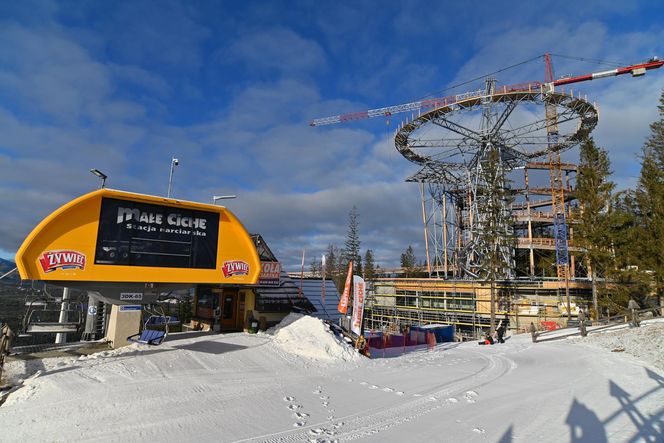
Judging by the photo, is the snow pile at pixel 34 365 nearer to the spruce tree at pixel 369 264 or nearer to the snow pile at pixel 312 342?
Result: the snow pile at pixel 312 342

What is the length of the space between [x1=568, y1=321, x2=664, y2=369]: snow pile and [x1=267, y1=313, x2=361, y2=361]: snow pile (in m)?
10.6

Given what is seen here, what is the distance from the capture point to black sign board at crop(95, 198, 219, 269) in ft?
32.6

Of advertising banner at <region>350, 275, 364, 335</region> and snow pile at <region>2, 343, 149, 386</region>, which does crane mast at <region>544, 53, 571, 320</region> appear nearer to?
advertising banner at <region>350, 275, 364, 335</region>

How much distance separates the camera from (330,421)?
7.05 m

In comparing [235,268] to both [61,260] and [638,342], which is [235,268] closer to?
[61,260]

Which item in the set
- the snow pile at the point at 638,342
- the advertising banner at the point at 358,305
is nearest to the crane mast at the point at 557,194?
the snow pile at the point at 638,342

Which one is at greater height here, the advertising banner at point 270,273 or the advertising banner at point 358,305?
the advertising banner at point 270,273

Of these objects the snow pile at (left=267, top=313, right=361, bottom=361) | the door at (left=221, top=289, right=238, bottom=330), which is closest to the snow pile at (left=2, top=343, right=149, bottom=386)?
the snow pile at (left=267, top=313, right=361, bottom=361)

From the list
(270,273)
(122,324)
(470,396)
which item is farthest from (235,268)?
(470,396)

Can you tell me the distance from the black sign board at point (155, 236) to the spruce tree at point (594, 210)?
2705 centimetres

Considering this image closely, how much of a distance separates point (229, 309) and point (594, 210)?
26653 mm

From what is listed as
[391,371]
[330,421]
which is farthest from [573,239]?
[330,421]

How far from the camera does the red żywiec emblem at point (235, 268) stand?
475 inches

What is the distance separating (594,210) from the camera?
2683cm
